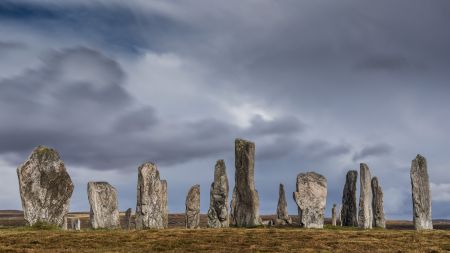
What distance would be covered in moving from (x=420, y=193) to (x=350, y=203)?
733 centimetres

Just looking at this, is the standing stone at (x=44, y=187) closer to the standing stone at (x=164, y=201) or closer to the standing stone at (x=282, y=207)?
the standing stone at (x=164, y=201)

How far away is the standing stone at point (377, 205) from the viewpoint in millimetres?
54812

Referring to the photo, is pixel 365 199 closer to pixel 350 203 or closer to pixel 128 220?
pixel 350 203

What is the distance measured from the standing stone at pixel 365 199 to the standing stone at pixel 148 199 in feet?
55.6

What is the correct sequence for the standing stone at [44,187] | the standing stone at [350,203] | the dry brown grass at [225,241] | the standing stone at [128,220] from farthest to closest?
the standing stone at [128,220]
the standing stone at [350,203]
the standing stone at [44,187]
the dry brown grass at [225,241]

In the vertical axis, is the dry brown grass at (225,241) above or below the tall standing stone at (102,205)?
below

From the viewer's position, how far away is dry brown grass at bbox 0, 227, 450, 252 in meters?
33.7

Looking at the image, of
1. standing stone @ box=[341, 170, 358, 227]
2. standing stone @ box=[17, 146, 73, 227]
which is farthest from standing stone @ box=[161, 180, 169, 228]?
standing stone @ box=[341, 170, 358, 227]

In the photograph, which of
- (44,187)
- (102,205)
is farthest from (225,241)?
(102,205)

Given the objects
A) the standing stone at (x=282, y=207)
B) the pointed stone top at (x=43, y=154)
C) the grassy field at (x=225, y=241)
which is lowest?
the grassy field at (x=225, y=241)

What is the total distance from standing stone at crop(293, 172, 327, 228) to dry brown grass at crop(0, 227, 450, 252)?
6424 millimetres

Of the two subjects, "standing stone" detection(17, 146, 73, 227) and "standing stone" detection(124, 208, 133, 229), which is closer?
"standing stone" detection(17, 146, 73, 227)

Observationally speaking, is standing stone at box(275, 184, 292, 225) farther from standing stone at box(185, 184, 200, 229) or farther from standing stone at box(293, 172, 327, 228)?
standing stone at box(293, 172, 327, 228)

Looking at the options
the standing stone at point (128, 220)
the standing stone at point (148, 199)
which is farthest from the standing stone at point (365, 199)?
the standing stone at point (128, 220)
